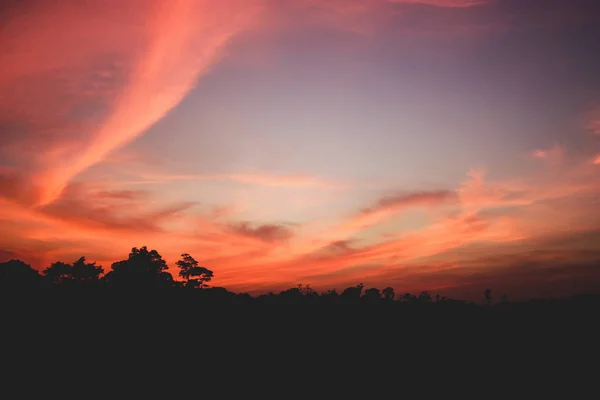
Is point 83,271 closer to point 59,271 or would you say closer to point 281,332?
point 59,271

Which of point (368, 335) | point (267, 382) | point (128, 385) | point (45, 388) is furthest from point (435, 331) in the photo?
point (45, 388)

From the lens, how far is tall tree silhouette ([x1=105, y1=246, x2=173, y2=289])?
201ft

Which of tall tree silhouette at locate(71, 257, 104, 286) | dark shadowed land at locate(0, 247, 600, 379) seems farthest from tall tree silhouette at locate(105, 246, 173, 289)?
dark shadowed land at locate(0, 247, 600, 379)

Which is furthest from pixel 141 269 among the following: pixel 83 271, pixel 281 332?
pixel 281 332

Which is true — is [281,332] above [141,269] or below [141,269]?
below

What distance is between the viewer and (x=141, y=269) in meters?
65.2

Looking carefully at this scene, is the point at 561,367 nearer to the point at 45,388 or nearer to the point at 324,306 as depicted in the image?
the point at 324,306

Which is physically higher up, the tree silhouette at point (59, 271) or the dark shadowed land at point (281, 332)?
the tree silhouette at point (59, 271)

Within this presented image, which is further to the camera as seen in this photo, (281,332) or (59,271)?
(59,271)

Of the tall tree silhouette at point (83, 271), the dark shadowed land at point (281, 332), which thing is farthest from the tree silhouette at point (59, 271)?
the dark shadowed land at point (281, 332)

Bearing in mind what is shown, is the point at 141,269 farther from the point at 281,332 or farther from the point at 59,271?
the point at 281,332

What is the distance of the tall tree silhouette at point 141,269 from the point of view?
201 feet

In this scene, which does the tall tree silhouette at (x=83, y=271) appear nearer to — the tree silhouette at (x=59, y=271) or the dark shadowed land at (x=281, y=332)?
the tree silhouette at (x=59, y=271)

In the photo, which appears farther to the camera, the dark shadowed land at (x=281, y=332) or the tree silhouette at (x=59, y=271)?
the tree silhouette at (x=59, y=271)
